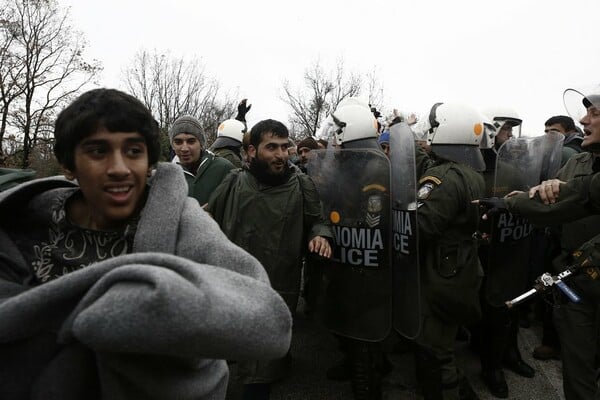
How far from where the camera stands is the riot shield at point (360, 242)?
2.72 metres

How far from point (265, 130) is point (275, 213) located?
0.57 metres

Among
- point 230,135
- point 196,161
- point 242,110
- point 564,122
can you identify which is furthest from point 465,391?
point 242,110

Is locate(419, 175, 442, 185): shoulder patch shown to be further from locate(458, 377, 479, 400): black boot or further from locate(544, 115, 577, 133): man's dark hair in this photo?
locate(544, 115, 577, 133): man's dark hair

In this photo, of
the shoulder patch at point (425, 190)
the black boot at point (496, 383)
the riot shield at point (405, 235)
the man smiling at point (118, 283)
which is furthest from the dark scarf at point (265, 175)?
the black boot at point (496, 383)

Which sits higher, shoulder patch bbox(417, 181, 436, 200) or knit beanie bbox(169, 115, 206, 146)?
knit beanie bbox(169, 115, 206, 146)

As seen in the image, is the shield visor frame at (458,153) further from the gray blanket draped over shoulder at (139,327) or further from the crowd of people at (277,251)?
the gray blanket draped over shoulder at (139,327)

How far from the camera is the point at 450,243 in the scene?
2.76 metres

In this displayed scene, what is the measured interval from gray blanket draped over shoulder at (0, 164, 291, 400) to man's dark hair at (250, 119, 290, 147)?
6.74 ft

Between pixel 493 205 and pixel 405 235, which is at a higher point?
pixel 493 205

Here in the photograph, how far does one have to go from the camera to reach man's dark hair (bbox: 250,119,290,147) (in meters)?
2.91

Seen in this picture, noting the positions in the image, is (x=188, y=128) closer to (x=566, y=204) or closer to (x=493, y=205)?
(x=493, y=205)

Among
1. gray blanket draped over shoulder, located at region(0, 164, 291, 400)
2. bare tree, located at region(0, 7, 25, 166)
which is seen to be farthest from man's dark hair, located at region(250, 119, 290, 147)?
bare tree, located at region(0, 7, 25, 166)

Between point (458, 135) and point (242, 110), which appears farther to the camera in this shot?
point (242, 110)

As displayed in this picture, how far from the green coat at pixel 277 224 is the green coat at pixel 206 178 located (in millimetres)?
862
